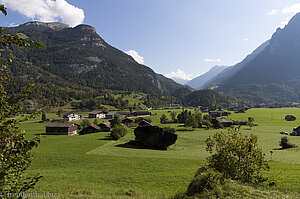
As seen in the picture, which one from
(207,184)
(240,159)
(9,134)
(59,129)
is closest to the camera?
(9,134)

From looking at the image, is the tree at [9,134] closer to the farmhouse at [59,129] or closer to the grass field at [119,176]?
the grass field at [119,176]

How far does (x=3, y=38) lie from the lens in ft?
22.0

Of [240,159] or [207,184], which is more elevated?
[240,159]

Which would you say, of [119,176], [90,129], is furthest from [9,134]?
[90,129]

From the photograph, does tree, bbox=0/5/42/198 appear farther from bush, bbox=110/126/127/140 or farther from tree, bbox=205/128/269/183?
bush, bbox=110/126/127/140

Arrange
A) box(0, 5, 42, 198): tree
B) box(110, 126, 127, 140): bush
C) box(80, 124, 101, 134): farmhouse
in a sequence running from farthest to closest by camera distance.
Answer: box(80, 124, 101, 134): farmhouse
box(110, 126, 127, 140): bush
box(0, 5, 42, 198): tree

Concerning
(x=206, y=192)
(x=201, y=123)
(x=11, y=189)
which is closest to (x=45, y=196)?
(x=11, y=189)

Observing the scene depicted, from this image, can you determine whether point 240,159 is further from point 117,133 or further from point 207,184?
point 117,133

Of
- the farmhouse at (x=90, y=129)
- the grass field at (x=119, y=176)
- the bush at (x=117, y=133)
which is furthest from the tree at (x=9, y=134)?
the farmhouse at (x=90, y=129)

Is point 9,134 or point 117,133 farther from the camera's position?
point 117,133

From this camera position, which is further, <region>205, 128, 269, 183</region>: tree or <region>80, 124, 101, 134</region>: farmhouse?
<region>80, 124, 101, 134</region>: farmhouse

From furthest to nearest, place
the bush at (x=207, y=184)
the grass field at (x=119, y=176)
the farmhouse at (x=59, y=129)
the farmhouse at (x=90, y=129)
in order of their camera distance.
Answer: the farmhouse at (x=90, y=129) → the farmhouse at (x=59, y=129) → the grass field at (x=119, y=176) → the bush at (x=207, y=184)

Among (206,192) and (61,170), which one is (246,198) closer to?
(206,192)

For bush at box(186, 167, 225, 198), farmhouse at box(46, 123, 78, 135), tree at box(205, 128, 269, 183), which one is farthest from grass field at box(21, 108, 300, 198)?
farmhouse at box(46, 123, 78, 135)
